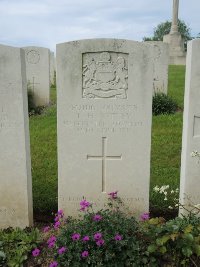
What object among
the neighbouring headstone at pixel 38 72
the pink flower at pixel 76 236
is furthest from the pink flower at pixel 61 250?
the neighbouring headstone at pixel 38 72

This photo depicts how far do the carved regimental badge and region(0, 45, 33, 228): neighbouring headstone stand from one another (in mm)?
682

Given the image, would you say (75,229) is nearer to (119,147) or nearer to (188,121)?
(119,147)

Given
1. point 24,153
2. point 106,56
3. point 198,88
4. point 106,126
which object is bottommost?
point 24,153

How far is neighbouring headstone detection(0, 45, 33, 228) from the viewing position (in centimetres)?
370

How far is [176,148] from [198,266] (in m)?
3.39

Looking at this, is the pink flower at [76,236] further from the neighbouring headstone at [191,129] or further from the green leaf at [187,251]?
the neighbouring headstone at [191,129]

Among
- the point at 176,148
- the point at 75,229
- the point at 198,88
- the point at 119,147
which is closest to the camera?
the point at 75,229

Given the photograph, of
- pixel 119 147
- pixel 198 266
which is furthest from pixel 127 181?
pixel 198 266

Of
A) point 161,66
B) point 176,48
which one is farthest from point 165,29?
point 161,66

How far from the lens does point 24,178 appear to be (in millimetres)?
3971

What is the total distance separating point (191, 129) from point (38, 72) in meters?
7.72

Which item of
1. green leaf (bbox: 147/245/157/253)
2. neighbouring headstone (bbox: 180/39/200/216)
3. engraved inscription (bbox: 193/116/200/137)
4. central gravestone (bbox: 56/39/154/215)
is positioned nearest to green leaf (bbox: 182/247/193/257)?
green leaf (bbox: 147/245/157/253)

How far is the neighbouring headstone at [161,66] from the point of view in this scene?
9.98m

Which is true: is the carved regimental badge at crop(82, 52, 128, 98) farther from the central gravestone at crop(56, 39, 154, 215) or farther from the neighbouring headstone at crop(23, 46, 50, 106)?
the neighbouring headstone at crop(23, 46, 50, 106)
